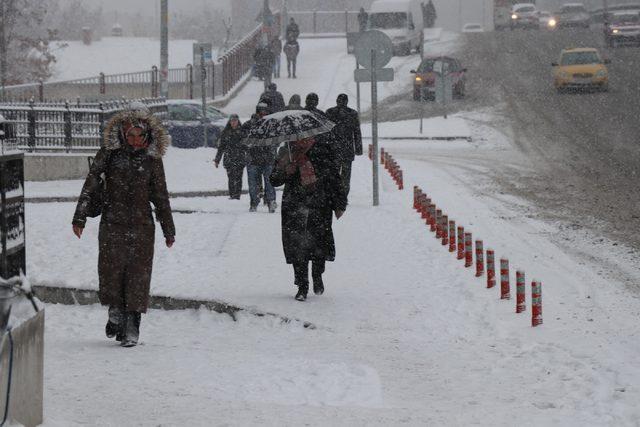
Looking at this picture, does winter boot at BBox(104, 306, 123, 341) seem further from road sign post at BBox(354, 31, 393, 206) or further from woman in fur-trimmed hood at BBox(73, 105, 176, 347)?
road sign post at BBox(354, 31, 393, 206)

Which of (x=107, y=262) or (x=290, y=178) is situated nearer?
(x=107, y=262)

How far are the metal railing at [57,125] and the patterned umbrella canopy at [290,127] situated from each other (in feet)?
52.7

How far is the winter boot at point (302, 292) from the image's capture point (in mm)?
11961

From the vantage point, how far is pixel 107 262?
31.5 feet

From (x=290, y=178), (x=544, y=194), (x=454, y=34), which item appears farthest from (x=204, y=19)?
(x=290, y=178)

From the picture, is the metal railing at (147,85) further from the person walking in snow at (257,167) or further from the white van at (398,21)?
the person walking in snow at (257,167)

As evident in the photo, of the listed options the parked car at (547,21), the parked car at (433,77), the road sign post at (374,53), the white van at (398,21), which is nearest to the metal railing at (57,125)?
the road sign post at (374,53)

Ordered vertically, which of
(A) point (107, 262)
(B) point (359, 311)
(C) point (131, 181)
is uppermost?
(C) point (131, 181)

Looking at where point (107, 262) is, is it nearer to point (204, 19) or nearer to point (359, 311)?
point (359, 311)

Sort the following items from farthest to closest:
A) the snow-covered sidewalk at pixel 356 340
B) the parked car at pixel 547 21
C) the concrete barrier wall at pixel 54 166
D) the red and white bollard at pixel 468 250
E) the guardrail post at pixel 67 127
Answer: the parked car at pixel 547 21
the guardrail post at pixel 67 127
the concrete barrier wall at pixel 54 166
the red and white bollard at pixel 468 250
the snow-covered sidewalk at pixel 356 340

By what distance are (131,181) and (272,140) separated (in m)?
2.31

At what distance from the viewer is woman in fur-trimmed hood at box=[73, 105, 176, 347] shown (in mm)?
9602

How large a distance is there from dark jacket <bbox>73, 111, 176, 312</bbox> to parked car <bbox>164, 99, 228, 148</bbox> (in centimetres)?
2140

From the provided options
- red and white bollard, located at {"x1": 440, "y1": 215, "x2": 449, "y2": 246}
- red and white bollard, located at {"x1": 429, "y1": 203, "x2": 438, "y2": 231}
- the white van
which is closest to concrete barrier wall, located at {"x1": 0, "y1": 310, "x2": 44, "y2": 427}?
red and white bollard, located at {"x1": 440, "y1": 215, "x2": 449, "y2": 246}
